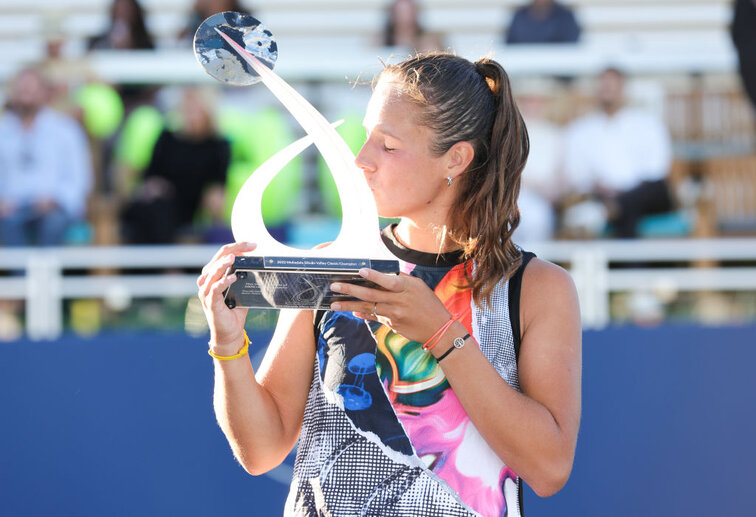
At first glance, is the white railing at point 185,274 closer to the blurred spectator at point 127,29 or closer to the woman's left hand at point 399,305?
the blurred spectator at point 127,29

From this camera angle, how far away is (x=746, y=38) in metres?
5.21

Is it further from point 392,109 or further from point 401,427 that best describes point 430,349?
point 392,109

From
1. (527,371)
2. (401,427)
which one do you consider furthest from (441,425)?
(527,371)

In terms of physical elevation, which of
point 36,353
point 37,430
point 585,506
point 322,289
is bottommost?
point 585,506

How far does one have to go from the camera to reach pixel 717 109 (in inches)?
233

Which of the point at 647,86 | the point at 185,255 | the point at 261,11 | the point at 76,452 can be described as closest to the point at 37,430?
the point at 76,452

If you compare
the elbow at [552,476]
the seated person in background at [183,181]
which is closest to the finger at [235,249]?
the elbow at [552,476]

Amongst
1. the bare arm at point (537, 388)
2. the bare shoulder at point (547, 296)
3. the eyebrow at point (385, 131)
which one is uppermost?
the eyebrow at point (385, 131)

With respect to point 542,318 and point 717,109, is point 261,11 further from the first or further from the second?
point 542,318

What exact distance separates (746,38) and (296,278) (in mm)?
4343

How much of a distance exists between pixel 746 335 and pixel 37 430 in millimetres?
2337

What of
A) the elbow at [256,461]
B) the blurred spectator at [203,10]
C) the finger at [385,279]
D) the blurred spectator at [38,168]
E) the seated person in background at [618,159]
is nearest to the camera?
the finger at [385,279]

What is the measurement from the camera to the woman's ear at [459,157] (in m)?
1.83

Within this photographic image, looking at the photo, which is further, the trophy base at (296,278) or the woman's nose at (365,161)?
the woman's nose at (365,161)
